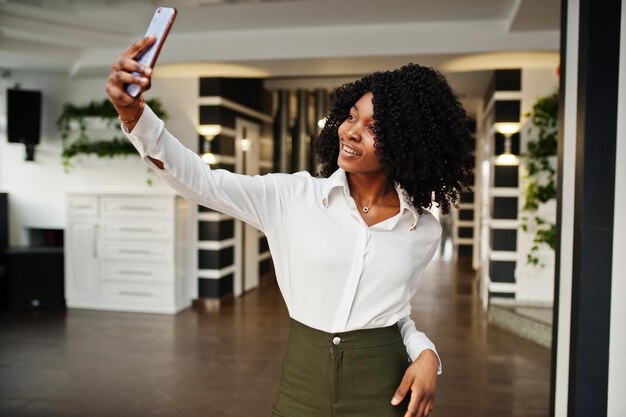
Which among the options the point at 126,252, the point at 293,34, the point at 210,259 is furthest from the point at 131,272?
the point at 293,34

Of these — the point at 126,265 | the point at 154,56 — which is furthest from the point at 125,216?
the point at 154,56

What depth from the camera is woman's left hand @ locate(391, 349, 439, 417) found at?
119 cm

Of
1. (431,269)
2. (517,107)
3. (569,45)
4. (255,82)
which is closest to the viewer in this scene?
(569,45)

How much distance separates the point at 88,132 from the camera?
6621 millimetres

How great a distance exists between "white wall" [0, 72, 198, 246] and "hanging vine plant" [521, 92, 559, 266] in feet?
12.6

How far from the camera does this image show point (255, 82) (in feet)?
25.5

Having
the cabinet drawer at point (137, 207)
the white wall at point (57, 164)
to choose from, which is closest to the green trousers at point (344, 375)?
the cabinet drawer at point (137, 207)

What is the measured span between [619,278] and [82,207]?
5.77 m

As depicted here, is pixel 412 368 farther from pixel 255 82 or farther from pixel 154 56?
pixel 255 82

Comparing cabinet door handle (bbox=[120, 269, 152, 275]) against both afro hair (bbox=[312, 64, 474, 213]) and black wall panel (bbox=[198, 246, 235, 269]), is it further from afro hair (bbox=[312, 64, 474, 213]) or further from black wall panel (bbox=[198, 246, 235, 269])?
afro hair (bbox=[312, 64, 474, 213])

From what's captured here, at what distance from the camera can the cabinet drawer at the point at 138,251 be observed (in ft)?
20.3

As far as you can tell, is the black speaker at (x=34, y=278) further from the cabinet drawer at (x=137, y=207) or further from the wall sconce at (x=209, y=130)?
the wall sconce at (x=209, y=130)

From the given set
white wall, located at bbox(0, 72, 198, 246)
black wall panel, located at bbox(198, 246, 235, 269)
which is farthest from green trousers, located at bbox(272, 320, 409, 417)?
white wall, located at bbox(0, 72, 198, 246)

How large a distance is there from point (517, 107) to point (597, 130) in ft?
14.1
